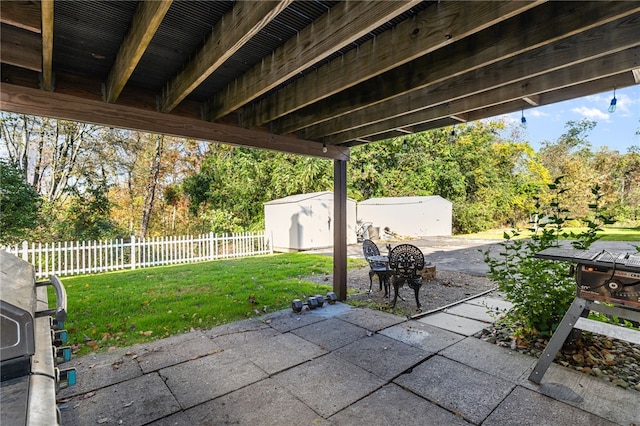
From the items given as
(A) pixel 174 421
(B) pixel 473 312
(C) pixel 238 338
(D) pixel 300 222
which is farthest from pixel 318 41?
(D) pixel 300 222

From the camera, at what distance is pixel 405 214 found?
15.3 meters

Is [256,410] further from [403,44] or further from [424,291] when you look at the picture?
[424,291]

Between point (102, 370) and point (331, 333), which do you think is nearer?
point (102, 370)

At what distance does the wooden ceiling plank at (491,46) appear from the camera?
5.61ft

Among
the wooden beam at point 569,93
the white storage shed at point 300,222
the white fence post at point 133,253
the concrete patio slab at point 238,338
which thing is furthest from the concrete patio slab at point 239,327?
the white storage shed at point 300,222

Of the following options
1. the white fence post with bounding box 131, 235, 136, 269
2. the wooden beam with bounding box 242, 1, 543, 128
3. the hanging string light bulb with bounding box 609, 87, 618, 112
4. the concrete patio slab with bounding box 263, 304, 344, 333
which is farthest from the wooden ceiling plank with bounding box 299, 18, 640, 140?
the white fence post with bounding box 131, 235, 136, 269

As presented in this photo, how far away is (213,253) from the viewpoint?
960 centimetres

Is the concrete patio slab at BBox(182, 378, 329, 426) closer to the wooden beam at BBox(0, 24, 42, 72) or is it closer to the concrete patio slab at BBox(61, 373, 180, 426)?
the concrete patio slab at BBox(61, 373, 180, 426)

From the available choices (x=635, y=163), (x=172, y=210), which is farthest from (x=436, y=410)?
(x=635, y=163)

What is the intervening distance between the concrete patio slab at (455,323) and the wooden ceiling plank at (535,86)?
2427 mm

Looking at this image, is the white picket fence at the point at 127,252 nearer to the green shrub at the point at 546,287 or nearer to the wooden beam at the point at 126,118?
the wooden beam at the point at 126,118

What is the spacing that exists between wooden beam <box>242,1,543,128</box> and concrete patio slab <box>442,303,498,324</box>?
3233 millimetres

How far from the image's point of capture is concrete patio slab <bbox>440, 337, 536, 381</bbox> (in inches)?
103

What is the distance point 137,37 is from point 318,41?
1086mm
